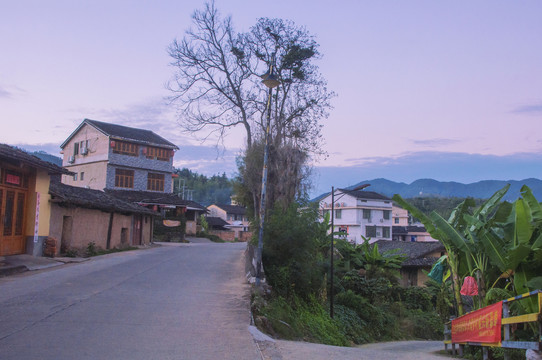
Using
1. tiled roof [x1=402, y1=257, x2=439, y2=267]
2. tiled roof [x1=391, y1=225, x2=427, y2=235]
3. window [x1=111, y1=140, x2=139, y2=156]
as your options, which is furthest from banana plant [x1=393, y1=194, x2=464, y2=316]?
tiled roof [x1=391, y1=225, x2=427, y2=235]

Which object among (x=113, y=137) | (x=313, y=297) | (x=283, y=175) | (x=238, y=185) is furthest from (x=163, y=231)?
(x=313, y=297)

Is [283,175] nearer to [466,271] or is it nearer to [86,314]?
[466,271]

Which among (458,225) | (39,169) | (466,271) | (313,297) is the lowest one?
(313,297)

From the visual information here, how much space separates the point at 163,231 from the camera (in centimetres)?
4425

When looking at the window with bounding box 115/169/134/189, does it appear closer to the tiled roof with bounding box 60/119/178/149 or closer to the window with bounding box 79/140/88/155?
the tiled roof with bounding box 60/119/178/149

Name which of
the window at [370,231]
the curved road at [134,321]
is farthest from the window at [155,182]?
the curved road at [134,321]

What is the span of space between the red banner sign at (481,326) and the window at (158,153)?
1495 inches

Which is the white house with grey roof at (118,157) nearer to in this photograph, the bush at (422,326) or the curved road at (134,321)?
the bush at (422,326)

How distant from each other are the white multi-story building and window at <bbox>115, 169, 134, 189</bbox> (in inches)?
1108

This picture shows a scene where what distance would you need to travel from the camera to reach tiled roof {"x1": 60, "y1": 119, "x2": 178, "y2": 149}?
4303 centimetres

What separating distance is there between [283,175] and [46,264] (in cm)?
1101

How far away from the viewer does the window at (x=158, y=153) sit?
45156 millimetres

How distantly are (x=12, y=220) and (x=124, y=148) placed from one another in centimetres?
2769

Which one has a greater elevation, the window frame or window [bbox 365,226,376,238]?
the window frame
